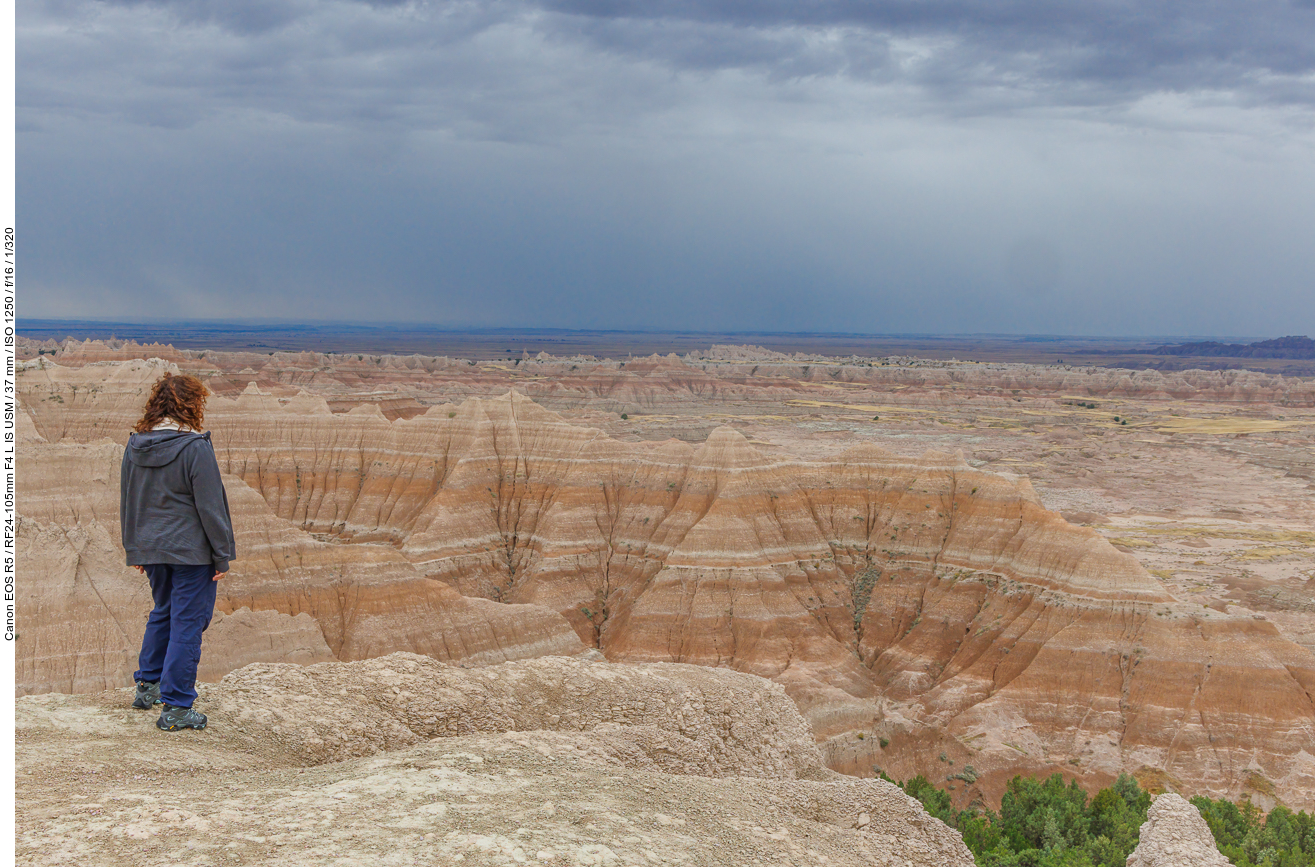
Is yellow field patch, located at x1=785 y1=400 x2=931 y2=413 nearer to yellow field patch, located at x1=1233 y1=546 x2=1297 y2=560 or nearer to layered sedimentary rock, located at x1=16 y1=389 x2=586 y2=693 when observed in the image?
yellow field patch, located at x1=1233 y1=546 x2=1297 y2=560

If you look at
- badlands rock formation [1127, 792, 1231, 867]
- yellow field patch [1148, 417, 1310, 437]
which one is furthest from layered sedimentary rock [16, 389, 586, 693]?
yellow field patch [1148, 417, 1310, 437]

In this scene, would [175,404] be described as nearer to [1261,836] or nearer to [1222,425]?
[1261,836]

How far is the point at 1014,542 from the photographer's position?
39875 mm

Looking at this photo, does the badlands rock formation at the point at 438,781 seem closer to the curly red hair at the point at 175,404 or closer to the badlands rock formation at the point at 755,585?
the curly red hair at the point at 175,404

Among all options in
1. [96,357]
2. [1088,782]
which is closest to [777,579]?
[1088,782]

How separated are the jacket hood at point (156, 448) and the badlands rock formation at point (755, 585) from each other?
1857 cm

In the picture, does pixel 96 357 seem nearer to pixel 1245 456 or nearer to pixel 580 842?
pixel 580 842

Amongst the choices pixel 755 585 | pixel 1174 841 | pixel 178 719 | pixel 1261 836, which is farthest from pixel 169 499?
pixel 755 585

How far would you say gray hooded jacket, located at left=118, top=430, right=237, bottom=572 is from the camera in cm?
835

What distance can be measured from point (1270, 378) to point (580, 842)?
24532 cm

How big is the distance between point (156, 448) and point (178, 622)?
6.28 ft

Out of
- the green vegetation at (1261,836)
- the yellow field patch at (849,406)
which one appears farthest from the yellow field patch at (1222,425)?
the green vegetation at (1261,836)

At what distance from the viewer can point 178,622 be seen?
8.65 meters

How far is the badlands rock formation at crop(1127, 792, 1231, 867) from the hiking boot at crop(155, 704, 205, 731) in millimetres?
15668
